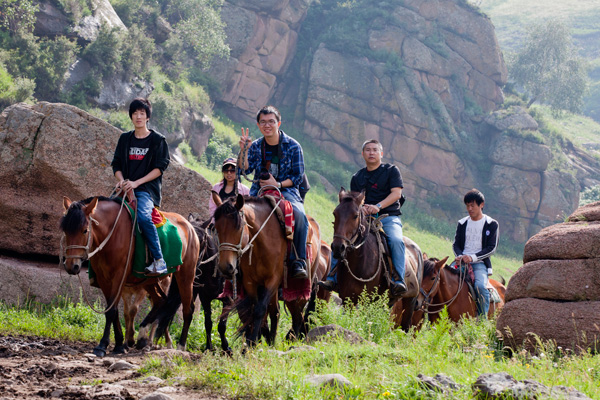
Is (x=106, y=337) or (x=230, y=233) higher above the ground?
(x=230, y=233)

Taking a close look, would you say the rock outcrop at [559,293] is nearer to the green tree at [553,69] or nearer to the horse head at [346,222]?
the horse head at [346,222]

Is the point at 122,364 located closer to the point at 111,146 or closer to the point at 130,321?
the point at 130,321

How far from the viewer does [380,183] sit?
29.6 feet

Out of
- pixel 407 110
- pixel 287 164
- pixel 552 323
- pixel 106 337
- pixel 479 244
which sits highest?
pixel 407 110

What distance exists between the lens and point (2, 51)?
34875mm

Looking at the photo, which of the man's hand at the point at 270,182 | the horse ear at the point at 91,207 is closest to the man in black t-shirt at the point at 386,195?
the man's hand at the point at 270,182

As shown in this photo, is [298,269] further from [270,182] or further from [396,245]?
[396,245]

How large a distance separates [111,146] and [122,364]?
18.0 feet

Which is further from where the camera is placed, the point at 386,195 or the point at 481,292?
the point at 481,292

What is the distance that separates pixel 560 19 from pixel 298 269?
13165 cm

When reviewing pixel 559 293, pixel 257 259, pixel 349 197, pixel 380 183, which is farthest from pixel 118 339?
pixel 559 293

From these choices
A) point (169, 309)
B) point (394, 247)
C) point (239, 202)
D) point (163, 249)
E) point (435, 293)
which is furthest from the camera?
point (435, 293)

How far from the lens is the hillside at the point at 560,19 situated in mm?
122688

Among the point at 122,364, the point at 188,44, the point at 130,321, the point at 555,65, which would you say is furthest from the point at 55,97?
the point at 555,65
